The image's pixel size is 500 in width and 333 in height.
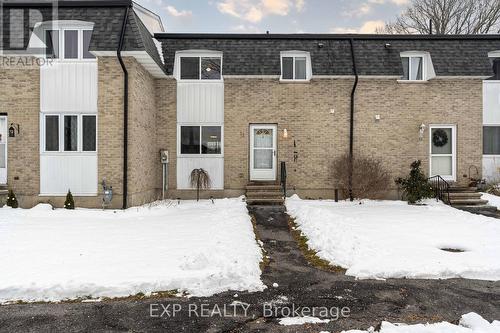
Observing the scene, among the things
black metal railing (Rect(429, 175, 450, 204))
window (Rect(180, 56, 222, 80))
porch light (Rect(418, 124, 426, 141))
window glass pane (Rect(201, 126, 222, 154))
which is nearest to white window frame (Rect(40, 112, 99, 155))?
window glass pane (Rect(201, 126, 222, 154))

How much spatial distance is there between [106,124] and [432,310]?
10624 millimetres

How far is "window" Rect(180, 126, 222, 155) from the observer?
46.1 ft

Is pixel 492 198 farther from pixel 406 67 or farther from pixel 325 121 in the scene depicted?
pixel 325 121

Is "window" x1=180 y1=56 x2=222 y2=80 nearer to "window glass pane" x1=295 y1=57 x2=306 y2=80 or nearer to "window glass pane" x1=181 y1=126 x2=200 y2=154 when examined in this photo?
"window glass pane" x1=181 y1=126 x2=200 y2=154

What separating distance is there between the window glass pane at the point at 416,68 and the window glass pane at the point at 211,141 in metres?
8.90

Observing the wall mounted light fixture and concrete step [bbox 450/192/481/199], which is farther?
concrete step [bbox 450/192/481/199]

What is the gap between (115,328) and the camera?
3.94 m

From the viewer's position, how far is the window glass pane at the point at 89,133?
36.9 feet

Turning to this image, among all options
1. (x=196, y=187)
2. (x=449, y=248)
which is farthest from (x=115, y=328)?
(x=196, y=187)

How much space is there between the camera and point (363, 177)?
1280cm

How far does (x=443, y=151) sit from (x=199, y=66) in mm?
11361

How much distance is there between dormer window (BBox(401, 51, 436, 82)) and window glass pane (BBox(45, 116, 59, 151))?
13.9 m

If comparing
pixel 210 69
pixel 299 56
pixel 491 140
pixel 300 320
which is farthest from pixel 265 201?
pixel 491 140

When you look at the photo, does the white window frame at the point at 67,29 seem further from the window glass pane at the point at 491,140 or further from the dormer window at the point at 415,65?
the window glass pane at the point at 491,140
